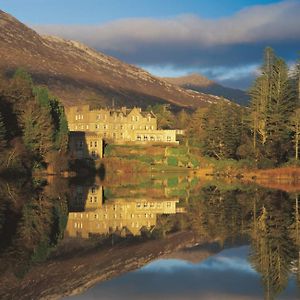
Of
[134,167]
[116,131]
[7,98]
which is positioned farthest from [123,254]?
[116,131]

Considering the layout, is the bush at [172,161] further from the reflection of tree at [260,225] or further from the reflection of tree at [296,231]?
the reflection of tree at [296,231]

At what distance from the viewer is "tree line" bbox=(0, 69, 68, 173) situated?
70519mm

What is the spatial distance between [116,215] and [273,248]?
1612 centimetres

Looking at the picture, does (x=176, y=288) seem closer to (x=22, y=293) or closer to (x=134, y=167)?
(x=22, y=293)

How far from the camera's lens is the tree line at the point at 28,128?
7052cm

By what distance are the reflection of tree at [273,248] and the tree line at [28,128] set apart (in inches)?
1473

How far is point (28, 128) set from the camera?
7512cm

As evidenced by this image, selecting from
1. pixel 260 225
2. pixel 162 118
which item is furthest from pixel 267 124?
pixel 162 118

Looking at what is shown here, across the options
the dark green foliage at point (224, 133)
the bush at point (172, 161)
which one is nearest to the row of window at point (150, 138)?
the bush at point (172, 161)

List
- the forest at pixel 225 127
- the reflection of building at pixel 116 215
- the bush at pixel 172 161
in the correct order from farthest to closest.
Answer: the bush at pixel 172 161 → the forest at pixel 225 127 → the reflection of building at pixel 116 215

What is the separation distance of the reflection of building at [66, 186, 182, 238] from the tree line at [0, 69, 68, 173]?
20561 mm

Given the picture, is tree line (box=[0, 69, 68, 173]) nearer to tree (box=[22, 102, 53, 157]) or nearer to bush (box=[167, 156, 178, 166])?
tree (box=[22, 102, 53, 157])

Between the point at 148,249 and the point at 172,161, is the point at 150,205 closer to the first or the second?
the point at 148,249

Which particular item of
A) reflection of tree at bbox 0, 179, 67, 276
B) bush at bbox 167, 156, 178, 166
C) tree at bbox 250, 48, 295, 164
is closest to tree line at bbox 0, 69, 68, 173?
Answer: reflection of tree at bbox 0, 179, 67, 276
